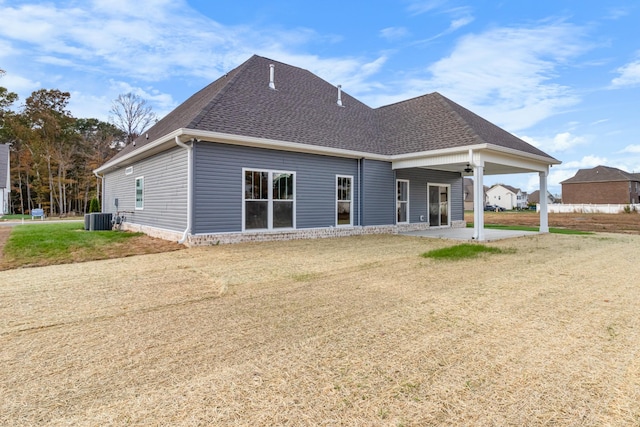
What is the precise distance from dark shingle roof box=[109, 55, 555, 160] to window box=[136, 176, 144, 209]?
139 cm

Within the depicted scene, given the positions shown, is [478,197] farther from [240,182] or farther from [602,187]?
[602,187]

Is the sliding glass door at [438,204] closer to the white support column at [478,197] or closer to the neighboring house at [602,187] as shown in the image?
the white support column at [478,197]

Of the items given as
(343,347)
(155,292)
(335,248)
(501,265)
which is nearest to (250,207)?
(335,248)

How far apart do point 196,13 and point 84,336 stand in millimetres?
12145

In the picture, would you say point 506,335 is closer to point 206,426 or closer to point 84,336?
point 206,426

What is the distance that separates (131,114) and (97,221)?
71.3ft

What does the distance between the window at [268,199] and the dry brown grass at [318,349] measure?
13.8 feet

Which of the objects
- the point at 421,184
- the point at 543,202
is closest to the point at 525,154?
the point at 543,202

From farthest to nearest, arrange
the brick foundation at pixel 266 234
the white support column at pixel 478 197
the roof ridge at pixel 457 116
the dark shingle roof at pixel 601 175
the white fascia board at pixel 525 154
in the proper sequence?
the dark shingle roof at pixel 601 175 < the roof ridge at pixel 457 116 < the white support column at pixel 478 197 < the white fascia board at pixel 525 154 < the brick foundation at pixel 266 234

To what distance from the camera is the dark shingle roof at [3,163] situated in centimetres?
2778

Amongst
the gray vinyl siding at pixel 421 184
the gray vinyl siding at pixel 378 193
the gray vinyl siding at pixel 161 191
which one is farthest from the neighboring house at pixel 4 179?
the gray vinyl siding at pixel 421 184

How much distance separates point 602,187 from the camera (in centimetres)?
4603

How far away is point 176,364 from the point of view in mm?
2516

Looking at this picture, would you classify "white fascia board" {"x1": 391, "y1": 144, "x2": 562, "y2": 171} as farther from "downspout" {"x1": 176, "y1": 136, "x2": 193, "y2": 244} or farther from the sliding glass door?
"downspout" {"x1": 176, "y1": 136, "x2": 193, "y2": 244}
